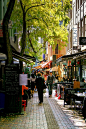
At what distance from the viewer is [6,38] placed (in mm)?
12961

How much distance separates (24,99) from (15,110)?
2.02 meters

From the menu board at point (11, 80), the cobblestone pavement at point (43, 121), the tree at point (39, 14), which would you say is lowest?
the cobblestone pavement at point (43, 121)

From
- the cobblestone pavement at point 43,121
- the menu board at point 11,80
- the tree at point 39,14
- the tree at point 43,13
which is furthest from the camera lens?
the tree at point 43,13

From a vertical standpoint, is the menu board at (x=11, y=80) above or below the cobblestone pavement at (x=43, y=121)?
above

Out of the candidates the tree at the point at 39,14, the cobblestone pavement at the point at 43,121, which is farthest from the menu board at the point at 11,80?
the cobblestone pavement at the point at 43,121

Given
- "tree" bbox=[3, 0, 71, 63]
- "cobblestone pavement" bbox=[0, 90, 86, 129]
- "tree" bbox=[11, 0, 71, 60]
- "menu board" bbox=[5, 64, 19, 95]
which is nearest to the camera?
"cobblestone pavement" bbox=[0, 90, 86, 129]

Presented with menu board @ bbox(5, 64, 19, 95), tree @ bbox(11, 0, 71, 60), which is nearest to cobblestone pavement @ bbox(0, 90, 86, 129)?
menu board @ bbox(5, 64, 19, 95)

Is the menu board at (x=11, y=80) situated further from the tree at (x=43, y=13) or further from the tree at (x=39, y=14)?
the tree at (x=43, y=13)

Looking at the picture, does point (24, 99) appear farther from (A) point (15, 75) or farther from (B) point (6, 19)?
(B) point (6, 19)

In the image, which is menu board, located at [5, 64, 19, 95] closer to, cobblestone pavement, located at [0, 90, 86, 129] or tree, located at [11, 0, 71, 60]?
cobblestone pavement, located at [0, 90, 86, 129]

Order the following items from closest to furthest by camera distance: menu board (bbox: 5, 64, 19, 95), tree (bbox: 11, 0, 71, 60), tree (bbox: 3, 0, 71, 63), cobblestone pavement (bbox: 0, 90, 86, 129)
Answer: cobblestone pavement (bbox: 0, 90, 86, 129) < menu board (bbox: 5, 64, 19, 95) < tree (bbox: 3, 0, 71, 63) < tree (bbox: 11, 0, 71, 60)

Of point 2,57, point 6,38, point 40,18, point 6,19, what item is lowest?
point 2,57

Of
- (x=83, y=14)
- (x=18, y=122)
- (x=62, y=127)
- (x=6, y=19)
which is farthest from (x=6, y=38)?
(x=83, y=14)

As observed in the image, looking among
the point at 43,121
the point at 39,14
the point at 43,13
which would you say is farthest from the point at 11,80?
the point at 39,14
